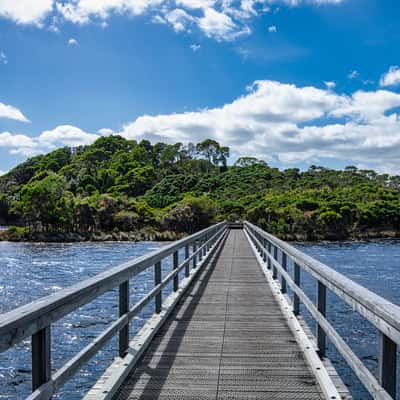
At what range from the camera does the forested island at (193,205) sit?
63938 millimetres

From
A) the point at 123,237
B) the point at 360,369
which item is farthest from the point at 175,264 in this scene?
the point at 123,237

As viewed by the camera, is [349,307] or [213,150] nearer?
[349,307]

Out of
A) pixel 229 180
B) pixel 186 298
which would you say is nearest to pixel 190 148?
pixel 229 180

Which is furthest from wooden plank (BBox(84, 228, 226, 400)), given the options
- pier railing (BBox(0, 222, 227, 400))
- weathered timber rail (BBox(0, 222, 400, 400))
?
pier railing (BBox(0, 222, 227, 400))

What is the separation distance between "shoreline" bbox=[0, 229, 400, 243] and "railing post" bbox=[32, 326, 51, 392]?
199 ft

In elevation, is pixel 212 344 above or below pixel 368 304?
below

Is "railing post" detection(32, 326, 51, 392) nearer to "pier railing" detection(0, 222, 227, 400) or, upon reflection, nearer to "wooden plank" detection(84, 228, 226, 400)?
"pier railing" detection(0, 222, 227, 400)

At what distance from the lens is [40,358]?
2105 mm

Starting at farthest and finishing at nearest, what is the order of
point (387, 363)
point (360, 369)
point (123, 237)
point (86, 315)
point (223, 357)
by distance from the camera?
point (123, 237), point (86, 315), point (223, 357), point (360, 369), point (387, 363)


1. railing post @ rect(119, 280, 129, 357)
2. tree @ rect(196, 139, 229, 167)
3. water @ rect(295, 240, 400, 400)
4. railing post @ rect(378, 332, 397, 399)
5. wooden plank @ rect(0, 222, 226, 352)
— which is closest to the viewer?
wooden plank @ rect(0, 222, 226, 352)

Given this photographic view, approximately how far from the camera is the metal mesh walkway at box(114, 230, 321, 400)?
131 inches

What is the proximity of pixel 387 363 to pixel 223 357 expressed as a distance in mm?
2248

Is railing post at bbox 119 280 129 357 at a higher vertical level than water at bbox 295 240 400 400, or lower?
higher

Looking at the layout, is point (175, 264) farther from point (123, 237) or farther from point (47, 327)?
point (123, 237)
